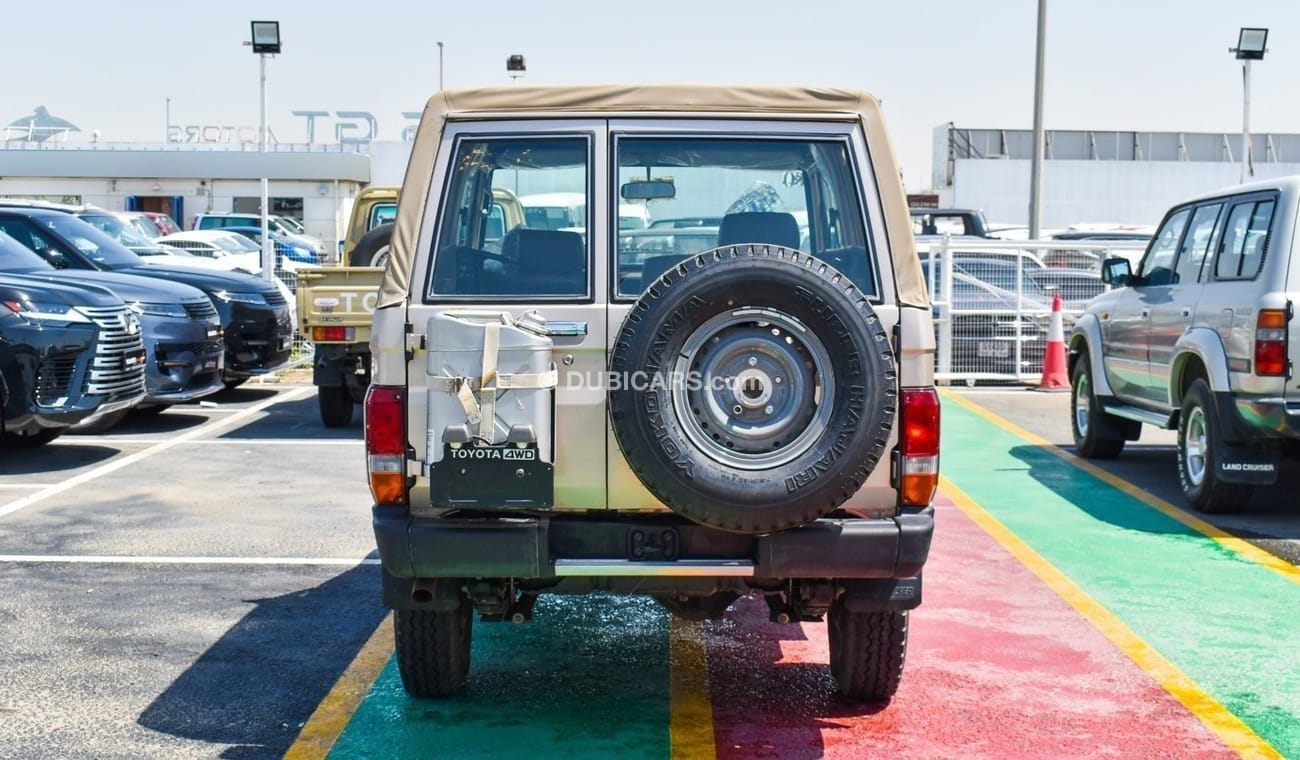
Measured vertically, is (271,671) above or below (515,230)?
below

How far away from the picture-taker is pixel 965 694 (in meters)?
5.55

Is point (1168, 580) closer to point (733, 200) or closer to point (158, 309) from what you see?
point (733, 200)

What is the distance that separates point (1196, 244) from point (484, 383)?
6.60 metres

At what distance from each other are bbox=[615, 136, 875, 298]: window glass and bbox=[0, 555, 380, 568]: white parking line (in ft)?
10.8

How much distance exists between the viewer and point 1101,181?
187 feet

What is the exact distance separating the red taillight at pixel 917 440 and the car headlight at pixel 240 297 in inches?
426

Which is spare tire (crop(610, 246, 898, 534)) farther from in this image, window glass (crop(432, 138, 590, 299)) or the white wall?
the white wall

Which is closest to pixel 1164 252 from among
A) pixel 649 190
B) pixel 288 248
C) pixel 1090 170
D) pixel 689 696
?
pixel 689 696

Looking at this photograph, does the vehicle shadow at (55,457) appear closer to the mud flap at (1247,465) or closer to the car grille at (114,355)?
the car grille at (114,355)

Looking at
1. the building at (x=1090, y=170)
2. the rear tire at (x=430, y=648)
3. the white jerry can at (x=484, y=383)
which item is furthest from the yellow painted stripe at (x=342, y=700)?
the building at (x=1090, y=170)

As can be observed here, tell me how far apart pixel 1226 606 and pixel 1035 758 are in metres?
2.45

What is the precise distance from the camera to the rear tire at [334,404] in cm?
1267

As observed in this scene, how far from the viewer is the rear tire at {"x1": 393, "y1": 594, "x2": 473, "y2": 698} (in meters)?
5.21

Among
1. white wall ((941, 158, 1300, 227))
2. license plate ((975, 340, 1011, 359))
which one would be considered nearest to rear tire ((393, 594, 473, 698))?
license plate ((975, 340, 1011, 359))
